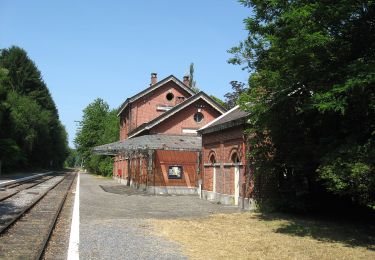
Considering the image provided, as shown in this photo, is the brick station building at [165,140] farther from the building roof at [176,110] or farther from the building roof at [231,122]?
the building roof at [231,122]

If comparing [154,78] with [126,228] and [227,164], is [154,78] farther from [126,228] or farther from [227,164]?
[126,228]

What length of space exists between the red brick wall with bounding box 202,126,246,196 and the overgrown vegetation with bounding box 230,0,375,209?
4.96m

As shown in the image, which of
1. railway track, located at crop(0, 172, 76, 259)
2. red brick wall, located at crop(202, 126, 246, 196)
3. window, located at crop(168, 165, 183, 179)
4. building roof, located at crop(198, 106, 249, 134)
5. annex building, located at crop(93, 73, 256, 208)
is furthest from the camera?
window, located at crop(168, 165, 183, 179)

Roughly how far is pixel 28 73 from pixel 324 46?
63.9 metres

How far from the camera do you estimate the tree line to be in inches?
1841

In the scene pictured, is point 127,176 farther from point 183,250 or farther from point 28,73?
point 28,73

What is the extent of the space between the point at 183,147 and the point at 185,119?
4.92 meters

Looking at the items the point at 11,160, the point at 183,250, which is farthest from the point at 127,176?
the point at 183,250

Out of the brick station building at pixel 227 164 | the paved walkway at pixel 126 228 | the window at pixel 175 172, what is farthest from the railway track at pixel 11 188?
the brick station building at pixel 227 164

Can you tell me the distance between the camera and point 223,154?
867 inches

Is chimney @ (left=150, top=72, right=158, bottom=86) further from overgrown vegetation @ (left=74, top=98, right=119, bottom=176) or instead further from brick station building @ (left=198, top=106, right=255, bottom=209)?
overgrown vegetation @ (left=74, top=98, right=119, bottom=176)

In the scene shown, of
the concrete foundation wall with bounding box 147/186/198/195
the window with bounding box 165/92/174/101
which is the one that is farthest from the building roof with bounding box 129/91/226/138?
the window with bounding box 165/92/174/101

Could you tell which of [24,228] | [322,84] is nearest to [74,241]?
[24,228]

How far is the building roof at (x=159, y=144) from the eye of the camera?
1070 inches
